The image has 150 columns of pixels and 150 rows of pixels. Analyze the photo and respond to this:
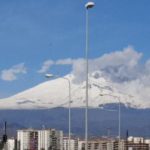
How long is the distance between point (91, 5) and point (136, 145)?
438 feet

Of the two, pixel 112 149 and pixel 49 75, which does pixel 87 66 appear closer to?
pixel 49 75

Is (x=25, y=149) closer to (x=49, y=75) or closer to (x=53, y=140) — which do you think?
(x=53, y=140)

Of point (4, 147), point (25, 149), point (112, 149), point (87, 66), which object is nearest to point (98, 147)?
point (112, 149)

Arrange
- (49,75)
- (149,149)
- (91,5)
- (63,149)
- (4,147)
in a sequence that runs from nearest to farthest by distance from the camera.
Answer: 1. (91,5)
2. (49,75)
3. (4,147)
4. (149,149)
5. (63,149)

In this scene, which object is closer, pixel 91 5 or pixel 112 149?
pixel 91 5

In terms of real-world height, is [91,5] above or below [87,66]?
above

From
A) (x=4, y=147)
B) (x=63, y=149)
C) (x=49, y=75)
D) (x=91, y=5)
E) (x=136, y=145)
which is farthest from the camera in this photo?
(x=63, y=149)

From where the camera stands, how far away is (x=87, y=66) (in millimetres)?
53500

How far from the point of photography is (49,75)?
6906 centimetres

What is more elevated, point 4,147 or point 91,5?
point 91,5

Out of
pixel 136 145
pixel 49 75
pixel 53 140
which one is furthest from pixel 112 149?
pixel 49 75

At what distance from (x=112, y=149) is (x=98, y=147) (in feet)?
20.0

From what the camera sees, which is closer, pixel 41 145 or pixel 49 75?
pixel 49 75

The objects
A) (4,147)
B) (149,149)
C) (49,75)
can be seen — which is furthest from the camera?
(149,149)
